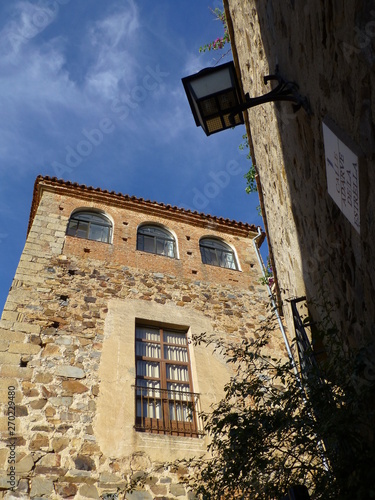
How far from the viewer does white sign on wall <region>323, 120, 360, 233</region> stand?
2547 millimetres

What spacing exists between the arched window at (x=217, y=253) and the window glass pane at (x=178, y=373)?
129 inches

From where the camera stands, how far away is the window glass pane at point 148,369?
22.8ft

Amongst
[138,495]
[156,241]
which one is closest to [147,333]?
[138,495]

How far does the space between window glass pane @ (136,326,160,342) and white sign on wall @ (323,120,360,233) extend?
5.19 m

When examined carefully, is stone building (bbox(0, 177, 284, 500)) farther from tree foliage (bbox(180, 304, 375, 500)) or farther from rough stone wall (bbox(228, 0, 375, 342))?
rough stone wall (bbox(228, 0, 375, 342))

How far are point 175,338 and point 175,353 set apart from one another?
363 millimetres

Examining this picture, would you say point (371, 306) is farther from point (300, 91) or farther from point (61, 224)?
point (61, 224)

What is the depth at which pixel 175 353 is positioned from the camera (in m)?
7.48

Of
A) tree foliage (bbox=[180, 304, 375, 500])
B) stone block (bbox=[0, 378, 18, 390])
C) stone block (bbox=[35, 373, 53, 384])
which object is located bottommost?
tree foliage (bbox=[180, 304, 375, 500])

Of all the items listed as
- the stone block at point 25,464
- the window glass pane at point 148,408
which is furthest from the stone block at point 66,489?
the window glass pane at point 148,408

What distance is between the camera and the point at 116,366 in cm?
668

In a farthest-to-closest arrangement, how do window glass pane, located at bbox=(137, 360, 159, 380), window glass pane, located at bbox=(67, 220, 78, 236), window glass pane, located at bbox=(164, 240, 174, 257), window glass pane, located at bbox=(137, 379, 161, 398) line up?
window glass pane, located at bbox=(164, 240, 174, 257) < window glass pane, located at bbox=(67, 220, 78, 236) < window glass pane, located at bbox=(137, 360, 159, 380) < window glass pane, located at bbox=(137, 379, 161, 398)

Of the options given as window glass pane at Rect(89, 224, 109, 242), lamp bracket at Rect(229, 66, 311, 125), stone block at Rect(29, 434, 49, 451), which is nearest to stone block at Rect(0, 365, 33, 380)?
stone block at Rect(29, 434, 49, 451)

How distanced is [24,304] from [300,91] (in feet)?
17.7
